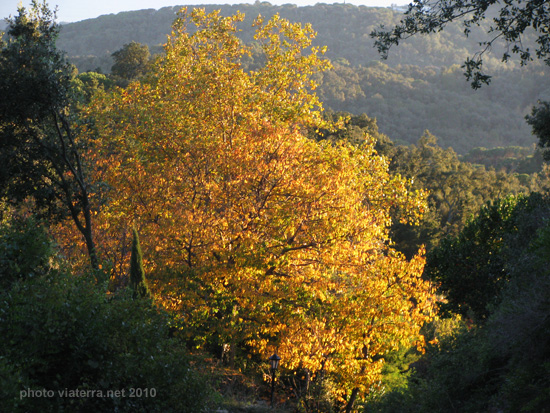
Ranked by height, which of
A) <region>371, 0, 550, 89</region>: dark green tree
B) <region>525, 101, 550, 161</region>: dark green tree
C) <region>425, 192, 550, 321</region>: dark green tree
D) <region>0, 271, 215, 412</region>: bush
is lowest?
<region>425, 192, 550, 321</region>: dark green tree

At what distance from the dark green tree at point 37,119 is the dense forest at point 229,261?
2.3 inches

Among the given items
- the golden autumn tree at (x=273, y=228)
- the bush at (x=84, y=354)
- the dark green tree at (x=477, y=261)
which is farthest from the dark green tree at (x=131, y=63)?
the bush at (x=84, y=354)

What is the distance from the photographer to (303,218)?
15.5m

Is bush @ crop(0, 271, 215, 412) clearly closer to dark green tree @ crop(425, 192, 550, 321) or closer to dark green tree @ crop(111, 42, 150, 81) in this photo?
dark green tree @ crop(425, 192, 550, 321)

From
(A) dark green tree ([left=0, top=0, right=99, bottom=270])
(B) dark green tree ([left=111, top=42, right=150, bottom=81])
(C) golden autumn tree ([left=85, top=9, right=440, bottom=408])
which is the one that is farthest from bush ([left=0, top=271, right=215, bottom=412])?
(B) dark green tree ([left=111, top=42, right=150, bottom=81])

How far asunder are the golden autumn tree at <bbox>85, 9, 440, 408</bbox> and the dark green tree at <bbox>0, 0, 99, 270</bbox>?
2.42m

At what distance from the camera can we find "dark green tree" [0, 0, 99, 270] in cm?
1391

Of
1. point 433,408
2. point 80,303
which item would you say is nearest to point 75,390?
point 80,303

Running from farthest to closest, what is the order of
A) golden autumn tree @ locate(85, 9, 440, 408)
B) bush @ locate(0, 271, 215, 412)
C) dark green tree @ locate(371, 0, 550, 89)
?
1. golden autumn tree @ locate(85, 9, 440, 408)
2. dark green tree @ locate(371, 0, 550, 89)
3. bush @ locate(0, 271, 215, 412)

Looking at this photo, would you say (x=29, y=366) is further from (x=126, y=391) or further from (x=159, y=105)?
(x=159, y=105)

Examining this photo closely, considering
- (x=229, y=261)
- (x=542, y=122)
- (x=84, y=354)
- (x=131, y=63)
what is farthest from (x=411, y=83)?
(x=84, y=354)

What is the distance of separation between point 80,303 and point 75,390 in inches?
53.2

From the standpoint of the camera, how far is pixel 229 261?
1603 centimetres

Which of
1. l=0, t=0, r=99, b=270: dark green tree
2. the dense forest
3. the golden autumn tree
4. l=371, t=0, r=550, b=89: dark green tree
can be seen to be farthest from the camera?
the golden autumn tree
